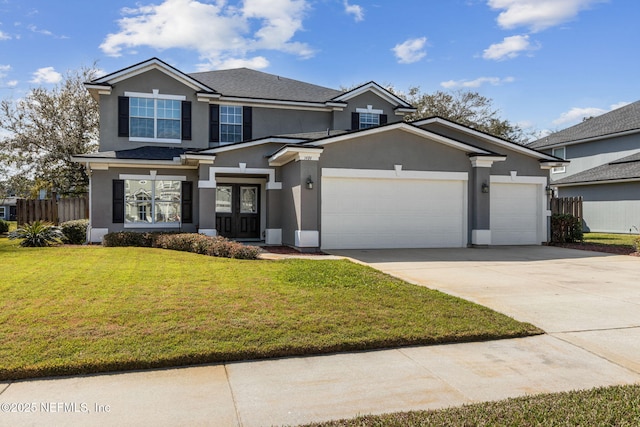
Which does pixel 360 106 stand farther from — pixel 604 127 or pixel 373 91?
pixel 604 127

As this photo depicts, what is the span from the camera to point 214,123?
1788 cm

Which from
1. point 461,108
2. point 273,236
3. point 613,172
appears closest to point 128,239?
point 273,236

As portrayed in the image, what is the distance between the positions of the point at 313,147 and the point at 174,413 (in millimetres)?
Result: 10231

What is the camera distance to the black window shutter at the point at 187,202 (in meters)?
→ 16.7

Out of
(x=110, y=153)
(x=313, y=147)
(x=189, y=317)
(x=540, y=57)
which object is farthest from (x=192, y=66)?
(x=189, y=317)

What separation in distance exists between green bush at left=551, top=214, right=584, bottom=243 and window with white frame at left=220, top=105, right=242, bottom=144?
12.9 metres

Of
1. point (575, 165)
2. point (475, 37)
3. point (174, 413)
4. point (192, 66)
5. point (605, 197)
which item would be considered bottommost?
point (174, 413)

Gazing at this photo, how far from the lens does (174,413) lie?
345 cm

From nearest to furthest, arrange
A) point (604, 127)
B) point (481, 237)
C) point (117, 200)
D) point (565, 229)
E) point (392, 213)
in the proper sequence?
1. point (392, 213)
2. point (481, 237)
3. point (117, 200)
4. point (565, 229)
5. point (604, 127)

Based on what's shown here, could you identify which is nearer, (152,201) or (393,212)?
(393,212)

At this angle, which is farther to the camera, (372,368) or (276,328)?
(276,328)

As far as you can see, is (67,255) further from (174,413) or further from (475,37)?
(475,37)

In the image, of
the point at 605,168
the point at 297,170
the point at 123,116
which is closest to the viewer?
the point at 297,170

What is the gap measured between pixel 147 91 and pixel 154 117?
1005 mm
